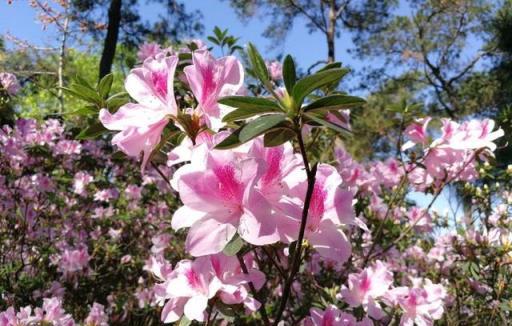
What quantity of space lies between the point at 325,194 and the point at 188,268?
0.35 meters

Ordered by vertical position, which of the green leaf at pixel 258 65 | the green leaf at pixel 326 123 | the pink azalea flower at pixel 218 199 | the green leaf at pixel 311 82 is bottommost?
the pink azalea flower at pixel 218 199

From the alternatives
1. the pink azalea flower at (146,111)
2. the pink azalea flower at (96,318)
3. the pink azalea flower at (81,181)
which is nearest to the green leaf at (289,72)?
the pink azalea flower at (146,111)

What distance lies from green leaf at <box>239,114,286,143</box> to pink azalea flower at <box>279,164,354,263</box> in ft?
0.51

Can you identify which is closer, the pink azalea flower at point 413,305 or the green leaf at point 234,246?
the green leaf at point 234,246

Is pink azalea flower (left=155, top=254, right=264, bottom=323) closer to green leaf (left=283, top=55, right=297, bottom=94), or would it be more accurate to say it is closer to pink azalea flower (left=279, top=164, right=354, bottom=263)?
pink azalea flower (left=279, top=164, right=354, bottom=263)

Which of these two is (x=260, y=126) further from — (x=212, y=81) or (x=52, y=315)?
(x=52, y=315)

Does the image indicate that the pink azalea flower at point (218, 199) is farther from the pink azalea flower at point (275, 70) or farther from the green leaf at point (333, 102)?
the pink azalea flower at point (275, 70)

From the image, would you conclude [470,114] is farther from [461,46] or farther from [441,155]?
[441,155]

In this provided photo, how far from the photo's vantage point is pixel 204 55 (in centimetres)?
79

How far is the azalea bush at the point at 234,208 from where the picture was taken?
688 millimetres

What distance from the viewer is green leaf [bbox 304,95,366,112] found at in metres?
0.62

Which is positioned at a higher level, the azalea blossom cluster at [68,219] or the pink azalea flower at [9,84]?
the pink azalea flower at [9,84]

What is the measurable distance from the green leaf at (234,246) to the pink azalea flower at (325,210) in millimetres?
73

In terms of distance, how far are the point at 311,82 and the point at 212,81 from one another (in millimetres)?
229
